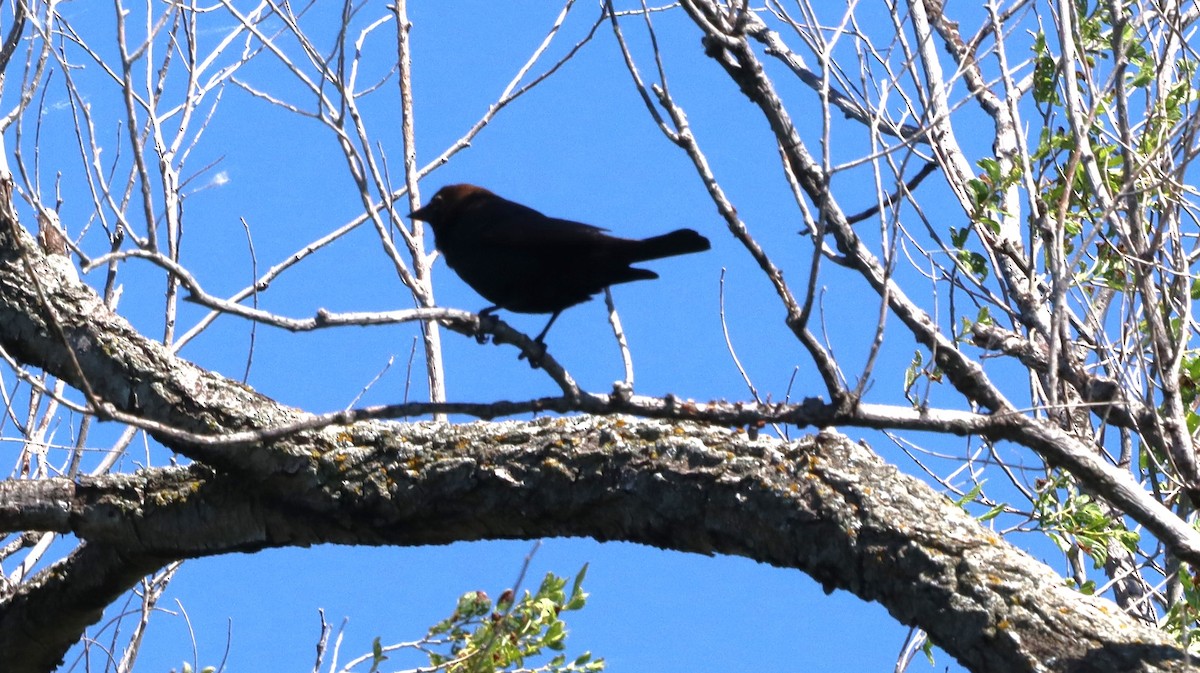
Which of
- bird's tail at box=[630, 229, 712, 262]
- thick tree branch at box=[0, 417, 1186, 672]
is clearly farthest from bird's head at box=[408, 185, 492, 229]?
thick tree branch at box=[0, 417, 1186, 672]

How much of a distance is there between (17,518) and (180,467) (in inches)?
17.8

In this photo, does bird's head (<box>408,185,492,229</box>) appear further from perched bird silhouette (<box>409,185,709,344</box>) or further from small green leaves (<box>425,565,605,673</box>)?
small green leaves (<box>425,565,605,673</box>)

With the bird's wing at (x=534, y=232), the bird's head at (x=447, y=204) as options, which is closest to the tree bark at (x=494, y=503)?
the bird's wing at (x=534, y=232)

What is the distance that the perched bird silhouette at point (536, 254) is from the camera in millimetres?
4289

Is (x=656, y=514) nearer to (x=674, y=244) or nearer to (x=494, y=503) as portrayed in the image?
(x=494, y=503)

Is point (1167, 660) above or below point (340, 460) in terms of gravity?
below

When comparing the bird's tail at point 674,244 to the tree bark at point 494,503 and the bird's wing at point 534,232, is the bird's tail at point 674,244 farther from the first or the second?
the tree bark at point 494,503

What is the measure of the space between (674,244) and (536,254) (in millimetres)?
744

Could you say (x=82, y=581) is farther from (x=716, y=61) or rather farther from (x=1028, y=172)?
(x=1028, y=172)

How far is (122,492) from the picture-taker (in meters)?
3.54

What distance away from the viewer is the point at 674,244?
158 inches

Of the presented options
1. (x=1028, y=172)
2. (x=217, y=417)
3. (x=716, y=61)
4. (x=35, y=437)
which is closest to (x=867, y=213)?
(x=1028, y=172)

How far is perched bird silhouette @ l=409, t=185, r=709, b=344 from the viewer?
4.29 metres

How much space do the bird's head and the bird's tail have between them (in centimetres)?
135
